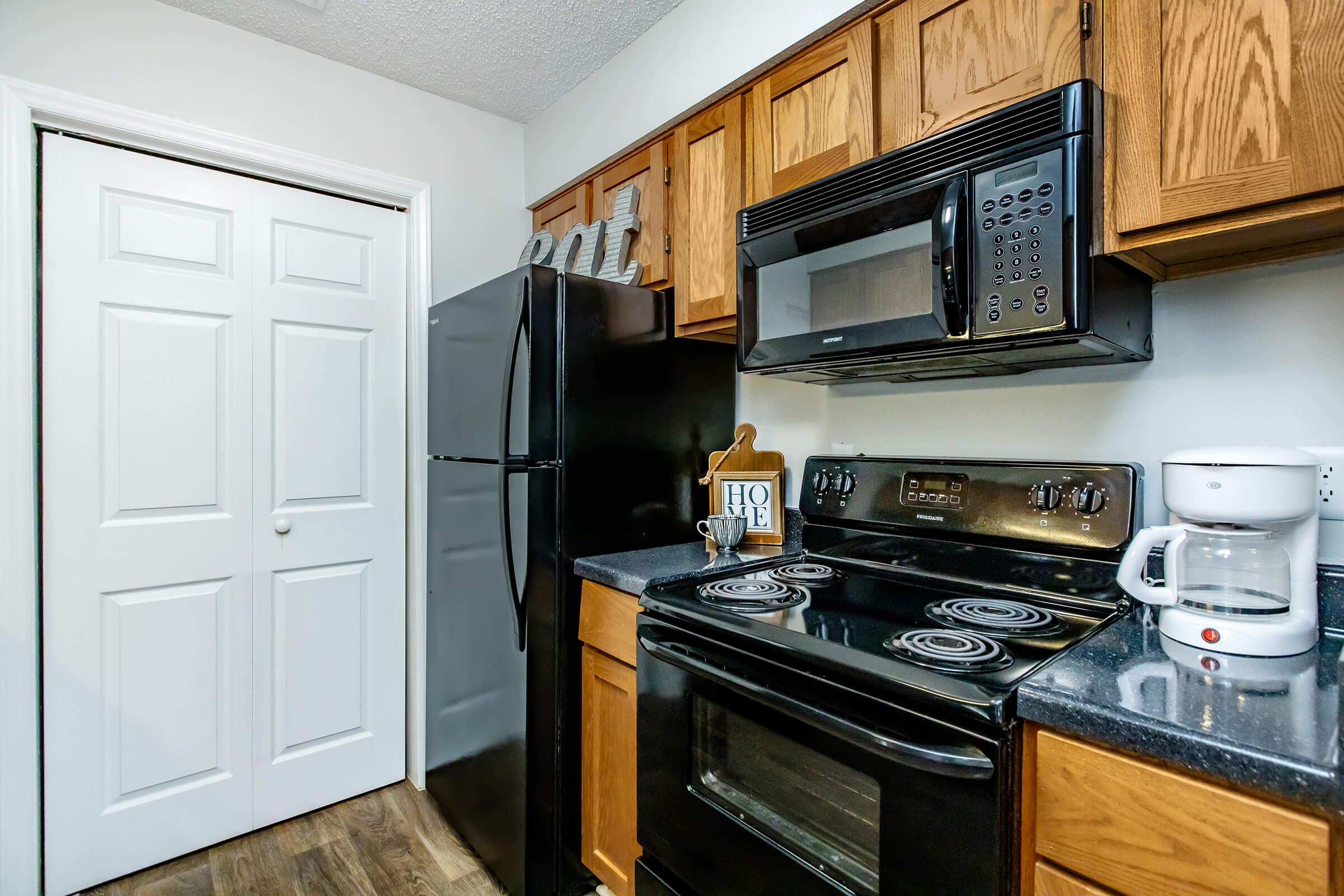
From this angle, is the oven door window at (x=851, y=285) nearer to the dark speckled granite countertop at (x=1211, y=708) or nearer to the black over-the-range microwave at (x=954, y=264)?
the black over-the-range microwave at (x=954, y=264)

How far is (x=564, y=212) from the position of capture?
96.8 inches

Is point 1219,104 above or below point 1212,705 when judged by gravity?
above

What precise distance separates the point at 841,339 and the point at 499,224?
170 cm

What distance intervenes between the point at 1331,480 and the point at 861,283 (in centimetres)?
85

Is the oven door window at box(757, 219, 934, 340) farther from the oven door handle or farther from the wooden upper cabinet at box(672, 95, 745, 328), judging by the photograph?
the oven door handle

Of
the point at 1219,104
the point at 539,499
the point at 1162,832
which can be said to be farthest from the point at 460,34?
the point at 1162,832

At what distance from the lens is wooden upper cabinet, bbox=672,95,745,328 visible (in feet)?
5.62

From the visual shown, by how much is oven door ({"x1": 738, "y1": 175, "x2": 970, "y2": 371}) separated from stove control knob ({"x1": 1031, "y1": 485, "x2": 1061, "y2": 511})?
0.39 m

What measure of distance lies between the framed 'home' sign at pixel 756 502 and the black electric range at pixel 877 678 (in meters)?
0.20

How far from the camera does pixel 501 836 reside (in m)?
1.75

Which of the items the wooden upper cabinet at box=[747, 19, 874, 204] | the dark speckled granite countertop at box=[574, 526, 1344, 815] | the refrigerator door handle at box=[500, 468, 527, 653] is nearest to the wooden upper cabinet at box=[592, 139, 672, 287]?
the wooden upper cabinet at box=[747, 19, 874, 204]

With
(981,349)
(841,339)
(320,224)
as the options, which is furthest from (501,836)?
(320,224)

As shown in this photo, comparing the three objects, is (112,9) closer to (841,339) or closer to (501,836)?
(841,339)

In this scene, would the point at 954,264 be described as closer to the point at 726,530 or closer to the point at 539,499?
the point at 726,530
